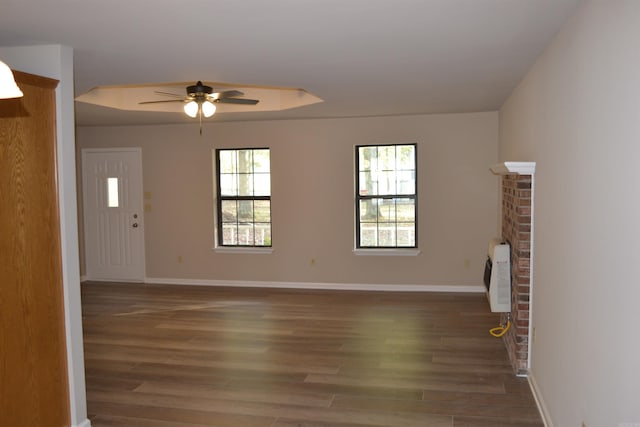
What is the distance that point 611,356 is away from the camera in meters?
2.16

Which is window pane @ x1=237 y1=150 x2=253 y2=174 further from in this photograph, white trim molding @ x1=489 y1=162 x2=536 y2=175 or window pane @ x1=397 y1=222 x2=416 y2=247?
white trim molding @ x1=489 y1=162 x2=536 y2=175

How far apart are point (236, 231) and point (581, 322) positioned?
20.0ft

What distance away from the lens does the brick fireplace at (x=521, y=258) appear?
164 inches

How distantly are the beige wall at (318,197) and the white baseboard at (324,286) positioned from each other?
0.06m

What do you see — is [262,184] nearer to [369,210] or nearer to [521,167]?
[369,210]

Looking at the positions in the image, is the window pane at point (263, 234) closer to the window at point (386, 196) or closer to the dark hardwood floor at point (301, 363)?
the dark hardwood floor at point (301, 363)

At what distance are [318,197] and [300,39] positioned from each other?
177 inches

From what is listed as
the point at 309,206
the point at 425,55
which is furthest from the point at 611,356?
the point at 309,206

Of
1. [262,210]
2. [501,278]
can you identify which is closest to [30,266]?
[501,278]

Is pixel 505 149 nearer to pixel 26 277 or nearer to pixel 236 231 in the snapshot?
pixel 236 231

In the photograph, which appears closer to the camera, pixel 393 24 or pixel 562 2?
pixel 562 2

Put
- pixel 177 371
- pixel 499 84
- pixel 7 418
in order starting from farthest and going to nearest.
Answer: pixel 499 84, pixel 177 371, pixel 7 418

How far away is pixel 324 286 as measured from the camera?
7.83m

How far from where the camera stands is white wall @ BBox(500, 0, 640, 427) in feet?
6.44
